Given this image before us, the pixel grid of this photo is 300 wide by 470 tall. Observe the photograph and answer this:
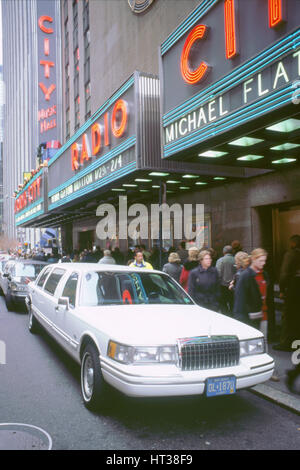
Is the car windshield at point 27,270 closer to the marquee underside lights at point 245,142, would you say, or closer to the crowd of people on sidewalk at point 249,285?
the crowd of people on sidewalk at point 249,285

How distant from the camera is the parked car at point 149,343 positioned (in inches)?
145

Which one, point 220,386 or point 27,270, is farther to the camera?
point 27,270

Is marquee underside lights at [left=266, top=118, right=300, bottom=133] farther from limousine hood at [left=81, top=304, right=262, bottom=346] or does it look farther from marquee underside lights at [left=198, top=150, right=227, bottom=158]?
limousine hood at [left=81, top=304, right=262, bottom=346]

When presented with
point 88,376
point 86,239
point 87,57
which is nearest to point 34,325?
point 88,376

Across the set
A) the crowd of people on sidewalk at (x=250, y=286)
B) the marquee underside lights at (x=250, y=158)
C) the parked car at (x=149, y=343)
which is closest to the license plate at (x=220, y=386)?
the parked car at (x=149, y=343)

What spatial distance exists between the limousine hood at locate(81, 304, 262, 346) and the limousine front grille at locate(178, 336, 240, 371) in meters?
0.09

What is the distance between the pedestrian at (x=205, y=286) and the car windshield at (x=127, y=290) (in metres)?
0.80

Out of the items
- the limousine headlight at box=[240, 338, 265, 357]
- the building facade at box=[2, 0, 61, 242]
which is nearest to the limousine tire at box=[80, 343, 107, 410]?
the limousine headlight at box=[240, 338, 265, 357]

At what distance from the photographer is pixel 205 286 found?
21.2ft

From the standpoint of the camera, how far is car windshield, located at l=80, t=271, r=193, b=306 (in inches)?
203

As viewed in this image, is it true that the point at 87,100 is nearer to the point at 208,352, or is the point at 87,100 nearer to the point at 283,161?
the point at 283,161

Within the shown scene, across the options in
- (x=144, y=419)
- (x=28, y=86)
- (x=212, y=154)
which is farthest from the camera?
(x=28, y=86)

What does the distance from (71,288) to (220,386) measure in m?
2.72

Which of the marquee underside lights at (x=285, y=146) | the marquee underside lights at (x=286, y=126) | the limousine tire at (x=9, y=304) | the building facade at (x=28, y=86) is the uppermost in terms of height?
the building facade at (x=28, y=86)
